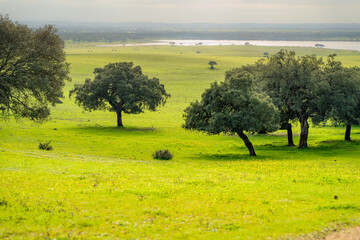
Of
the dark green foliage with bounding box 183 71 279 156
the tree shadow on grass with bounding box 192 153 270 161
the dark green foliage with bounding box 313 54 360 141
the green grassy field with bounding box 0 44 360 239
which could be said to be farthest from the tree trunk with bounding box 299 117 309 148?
the tree shadow on grass with bounding box 192 153 270 161

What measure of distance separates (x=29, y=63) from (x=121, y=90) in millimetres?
22239

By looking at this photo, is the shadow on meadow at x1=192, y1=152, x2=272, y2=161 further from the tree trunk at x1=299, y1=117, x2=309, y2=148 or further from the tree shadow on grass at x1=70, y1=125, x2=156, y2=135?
the tree shadow on grass at x1=70, y1=125, x2=156, y2=135

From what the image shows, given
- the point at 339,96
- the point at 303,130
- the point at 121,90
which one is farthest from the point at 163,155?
the point at 121,90

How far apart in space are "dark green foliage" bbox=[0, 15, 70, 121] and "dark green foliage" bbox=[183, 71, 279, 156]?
17003 mm

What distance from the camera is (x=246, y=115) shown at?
143 ft

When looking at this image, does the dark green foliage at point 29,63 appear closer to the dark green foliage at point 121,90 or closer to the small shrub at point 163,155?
the small shrub at point 163,155

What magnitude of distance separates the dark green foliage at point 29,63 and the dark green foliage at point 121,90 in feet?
59.4

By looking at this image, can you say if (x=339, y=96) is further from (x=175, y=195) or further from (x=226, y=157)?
(x=175, y=195)

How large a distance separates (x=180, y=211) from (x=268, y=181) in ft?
32.7

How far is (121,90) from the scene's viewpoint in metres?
67.6

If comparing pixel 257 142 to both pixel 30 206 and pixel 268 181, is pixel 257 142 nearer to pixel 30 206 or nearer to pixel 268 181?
pixel 268 181

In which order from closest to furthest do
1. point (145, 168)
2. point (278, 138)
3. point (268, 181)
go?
point (268, 181) < point (145, 168) < point (278, 138)

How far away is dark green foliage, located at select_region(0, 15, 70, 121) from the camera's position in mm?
45562

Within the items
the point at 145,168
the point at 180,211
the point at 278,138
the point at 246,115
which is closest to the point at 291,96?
the point at 246,115
